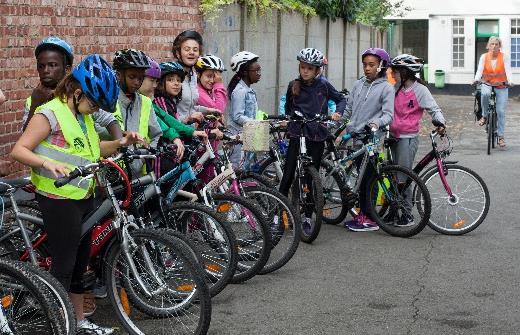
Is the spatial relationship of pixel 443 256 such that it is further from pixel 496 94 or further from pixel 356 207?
pixel 496 94

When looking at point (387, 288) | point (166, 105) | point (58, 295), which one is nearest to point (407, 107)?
point (166, 105)

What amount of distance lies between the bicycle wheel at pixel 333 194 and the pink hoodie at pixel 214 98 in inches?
43.8

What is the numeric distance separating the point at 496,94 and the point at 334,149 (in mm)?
8290

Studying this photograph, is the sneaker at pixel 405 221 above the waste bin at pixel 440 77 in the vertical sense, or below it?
below

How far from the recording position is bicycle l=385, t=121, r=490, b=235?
32.7 feet

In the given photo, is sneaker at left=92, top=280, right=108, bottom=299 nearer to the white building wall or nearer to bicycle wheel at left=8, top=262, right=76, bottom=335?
bicycle wheel at left=8, top=262, right=76, bottom=335

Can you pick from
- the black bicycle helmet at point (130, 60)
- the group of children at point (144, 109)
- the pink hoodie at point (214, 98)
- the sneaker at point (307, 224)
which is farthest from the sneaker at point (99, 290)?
the pink hoodie at point (214, 98)

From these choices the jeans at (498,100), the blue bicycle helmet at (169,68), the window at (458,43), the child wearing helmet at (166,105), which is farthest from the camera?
the window at (458,43)

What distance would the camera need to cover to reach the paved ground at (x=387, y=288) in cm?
674

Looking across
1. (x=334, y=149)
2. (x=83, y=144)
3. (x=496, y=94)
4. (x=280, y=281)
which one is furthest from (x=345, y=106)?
(x=496, y=94)

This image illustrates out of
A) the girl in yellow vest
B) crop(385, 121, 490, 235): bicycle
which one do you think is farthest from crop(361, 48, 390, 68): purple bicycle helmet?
the girl in yellow vest

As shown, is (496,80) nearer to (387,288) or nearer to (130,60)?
(387,288)

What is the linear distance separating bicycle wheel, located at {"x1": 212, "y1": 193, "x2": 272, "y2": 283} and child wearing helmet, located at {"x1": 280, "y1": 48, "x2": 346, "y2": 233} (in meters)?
1.81

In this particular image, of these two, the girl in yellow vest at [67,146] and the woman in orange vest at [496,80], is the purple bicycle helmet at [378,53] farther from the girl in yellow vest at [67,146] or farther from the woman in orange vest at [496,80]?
the woman in orange vest at [496,80]
